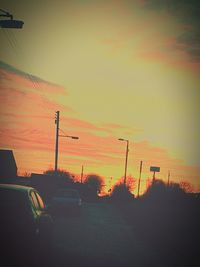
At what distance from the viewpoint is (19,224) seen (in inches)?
358

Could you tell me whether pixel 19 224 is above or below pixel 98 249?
above

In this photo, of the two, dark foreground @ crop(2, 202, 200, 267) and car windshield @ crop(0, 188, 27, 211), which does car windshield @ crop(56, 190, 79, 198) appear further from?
car windshield @ crop(0, 188, 27, 211)

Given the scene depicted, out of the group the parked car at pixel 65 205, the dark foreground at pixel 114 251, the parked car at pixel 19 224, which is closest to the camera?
the parked car at pixel 19 224

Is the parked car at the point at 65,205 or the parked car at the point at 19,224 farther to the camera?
the parked car at the point at 65,205

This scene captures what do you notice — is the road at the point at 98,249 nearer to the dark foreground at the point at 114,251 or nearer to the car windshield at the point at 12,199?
the dark foreground at the point at 114,251

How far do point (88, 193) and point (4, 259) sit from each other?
68.0m

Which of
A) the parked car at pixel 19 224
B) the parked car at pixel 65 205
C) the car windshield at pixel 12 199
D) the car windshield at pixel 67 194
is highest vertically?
the car windshield at pixel 12 199

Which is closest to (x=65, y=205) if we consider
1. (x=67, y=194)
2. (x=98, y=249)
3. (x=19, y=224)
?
(x=67, y=194)

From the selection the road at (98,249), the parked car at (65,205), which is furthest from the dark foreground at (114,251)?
the parked car at (65,205)

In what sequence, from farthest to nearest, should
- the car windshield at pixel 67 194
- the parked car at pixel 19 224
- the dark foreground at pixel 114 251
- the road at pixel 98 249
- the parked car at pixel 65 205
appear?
the car windshield at pixel 67 194, the parked car at pixel 65 205, the road at pixel 98 249, the dark foreground at pixel 114 251, the parked car at pixel 19 224

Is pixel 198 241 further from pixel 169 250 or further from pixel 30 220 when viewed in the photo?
pixel 30 220

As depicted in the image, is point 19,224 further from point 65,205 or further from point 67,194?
point 67,194

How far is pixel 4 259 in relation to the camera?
9055mm

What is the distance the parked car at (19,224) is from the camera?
29.5ft
